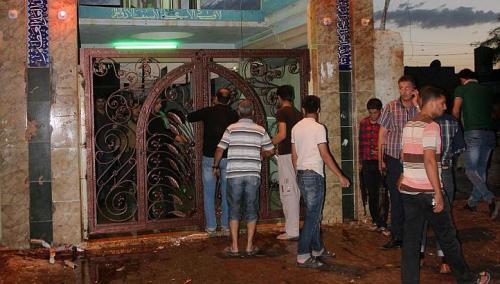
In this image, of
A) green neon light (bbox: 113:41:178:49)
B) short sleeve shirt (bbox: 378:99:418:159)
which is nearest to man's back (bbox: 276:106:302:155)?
short sleeve shirt (bbox: 378:99:418:159)

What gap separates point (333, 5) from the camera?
763 centimetres

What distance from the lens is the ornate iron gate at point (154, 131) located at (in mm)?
6945

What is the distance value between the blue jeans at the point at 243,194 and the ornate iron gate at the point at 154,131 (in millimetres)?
1308

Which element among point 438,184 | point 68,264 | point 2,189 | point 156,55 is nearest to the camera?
point 438,184

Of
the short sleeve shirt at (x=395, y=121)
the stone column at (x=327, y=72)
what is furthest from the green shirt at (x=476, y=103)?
the short sleeve shirt at (x=395, y=121)

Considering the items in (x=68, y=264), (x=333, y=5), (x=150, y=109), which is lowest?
(x=68, y=264)

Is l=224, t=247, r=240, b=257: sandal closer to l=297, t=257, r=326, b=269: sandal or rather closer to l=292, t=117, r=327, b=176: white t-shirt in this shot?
l=297, t=257, r=326, b=269: sandal

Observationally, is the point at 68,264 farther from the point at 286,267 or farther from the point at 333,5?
the point at 333,5

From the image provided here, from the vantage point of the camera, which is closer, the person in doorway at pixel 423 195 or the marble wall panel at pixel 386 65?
the person in doorway at pixel 423 195

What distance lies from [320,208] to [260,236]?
1861mm

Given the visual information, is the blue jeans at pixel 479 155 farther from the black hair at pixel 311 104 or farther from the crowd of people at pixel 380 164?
the black hair at pixel 311 104

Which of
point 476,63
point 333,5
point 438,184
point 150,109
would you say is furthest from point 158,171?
point 476,63

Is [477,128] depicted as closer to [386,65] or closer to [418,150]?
[386,65]

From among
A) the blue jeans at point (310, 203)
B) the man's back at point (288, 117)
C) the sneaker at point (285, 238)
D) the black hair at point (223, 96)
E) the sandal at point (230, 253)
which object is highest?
the black hair at point (223, 96)
